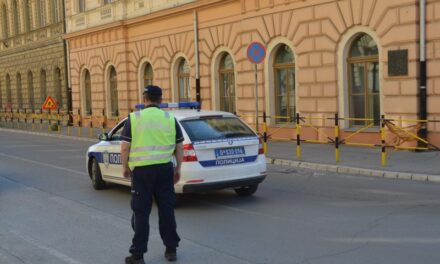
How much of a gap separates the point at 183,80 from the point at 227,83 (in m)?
3.16

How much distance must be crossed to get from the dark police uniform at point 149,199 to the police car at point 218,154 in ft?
8.68

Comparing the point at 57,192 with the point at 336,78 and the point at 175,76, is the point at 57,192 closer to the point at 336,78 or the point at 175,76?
the point at 336,78

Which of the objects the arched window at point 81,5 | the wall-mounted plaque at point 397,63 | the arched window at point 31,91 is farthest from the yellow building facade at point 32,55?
the wall-mounted plaque at point 397,63

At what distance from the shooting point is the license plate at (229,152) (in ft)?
30.5

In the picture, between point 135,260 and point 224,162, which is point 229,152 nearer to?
point 224,162

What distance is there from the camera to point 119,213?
9258mm

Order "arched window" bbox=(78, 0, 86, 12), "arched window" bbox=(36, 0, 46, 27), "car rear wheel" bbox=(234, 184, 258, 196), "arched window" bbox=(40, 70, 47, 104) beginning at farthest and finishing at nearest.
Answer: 1. "arched window" bbox=(40, 70, 47, 104)
2. "arched window" bbox=(36, 0, 46, 27)
3. "arched window" bbox=(78, 0, 86, 12)
4. "car rear wheel" bbox=(234, 184, 258, 196)

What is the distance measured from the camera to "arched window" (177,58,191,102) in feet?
83.1

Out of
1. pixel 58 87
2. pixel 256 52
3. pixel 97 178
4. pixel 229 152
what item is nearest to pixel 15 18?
pixel 58 87

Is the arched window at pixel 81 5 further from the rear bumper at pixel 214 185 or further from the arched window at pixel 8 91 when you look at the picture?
the rear bumper at pixel 214 185

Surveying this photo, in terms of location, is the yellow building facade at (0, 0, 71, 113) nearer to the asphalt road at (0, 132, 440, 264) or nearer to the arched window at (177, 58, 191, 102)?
the arched window at (177, 58, 191, 102)

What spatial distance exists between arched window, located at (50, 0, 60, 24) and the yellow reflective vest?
32.2 m

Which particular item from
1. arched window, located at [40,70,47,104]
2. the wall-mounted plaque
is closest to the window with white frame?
arched window, located at [40,70,47,104]

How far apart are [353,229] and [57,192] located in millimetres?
5978
